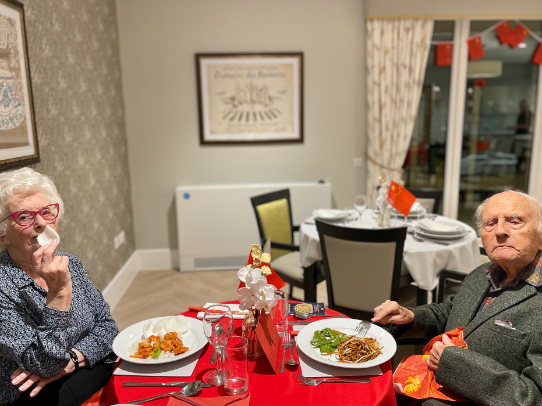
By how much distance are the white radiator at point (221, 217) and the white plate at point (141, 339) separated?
2.75 meters

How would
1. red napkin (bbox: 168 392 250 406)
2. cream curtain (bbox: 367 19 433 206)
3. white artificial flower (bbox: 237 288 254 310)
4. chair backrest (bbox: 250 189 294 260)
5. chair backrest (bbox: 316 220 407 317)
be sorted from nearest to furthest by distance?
red napkin (bbox: 168 392 250 406), white artificial flower (bbox: 237 288 254 310), chair backrest (bbox: 316 220 407 317), chair backrest (bbox: 250 189 294 260), cream curtain (bbox: 367 19 433 206)

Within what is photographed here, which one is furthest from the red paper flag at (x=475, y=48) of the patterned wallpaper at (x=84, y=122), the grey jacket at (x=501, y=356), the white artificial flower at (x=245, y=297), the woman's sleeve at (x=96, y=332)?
the woman's sleeve at (x=96, y=332)

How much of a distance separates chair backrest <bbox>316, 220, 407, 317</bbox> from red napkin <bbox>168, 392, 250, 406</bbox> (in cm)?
120

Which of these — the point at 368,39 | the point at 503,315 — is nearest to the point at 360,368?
the point at 503,315

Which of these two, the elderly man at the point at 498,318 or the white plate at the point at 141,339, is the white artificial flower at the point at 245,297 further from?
the elderly man at the point at 498,318

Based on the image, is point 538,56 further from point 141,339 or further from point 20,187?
point 20,187

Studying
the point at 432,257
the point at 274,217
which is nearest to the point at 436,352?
the point at 432,257

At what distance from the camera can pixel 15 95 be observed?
85.4 inches

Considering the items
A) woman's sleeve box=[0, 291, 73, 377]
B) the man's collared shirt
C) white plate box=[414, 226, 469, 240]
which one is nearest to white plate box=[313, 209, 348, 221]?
white plate box=[414, 226, 469, 240]

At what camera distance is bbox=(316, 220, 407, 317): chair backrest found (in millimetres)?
2172

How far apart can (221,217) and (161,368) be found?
9.90 feet

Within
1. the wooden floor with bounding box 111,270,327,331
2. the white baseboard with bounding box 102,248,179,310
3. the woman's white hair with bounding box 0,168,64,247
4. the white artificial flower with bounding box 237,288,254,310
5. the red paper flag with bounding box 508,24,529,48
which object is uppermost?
the red paper flag with bounding box 508,24,529,48

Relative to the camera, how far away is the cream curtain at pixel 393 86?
414 cm

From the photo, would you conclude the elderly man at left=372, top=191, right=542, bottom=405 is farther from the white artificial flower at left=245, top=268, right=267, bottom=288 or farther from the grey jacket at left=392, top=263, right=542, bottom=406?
the white artificial flower at left=245, top=268, right=267, bottom=288
